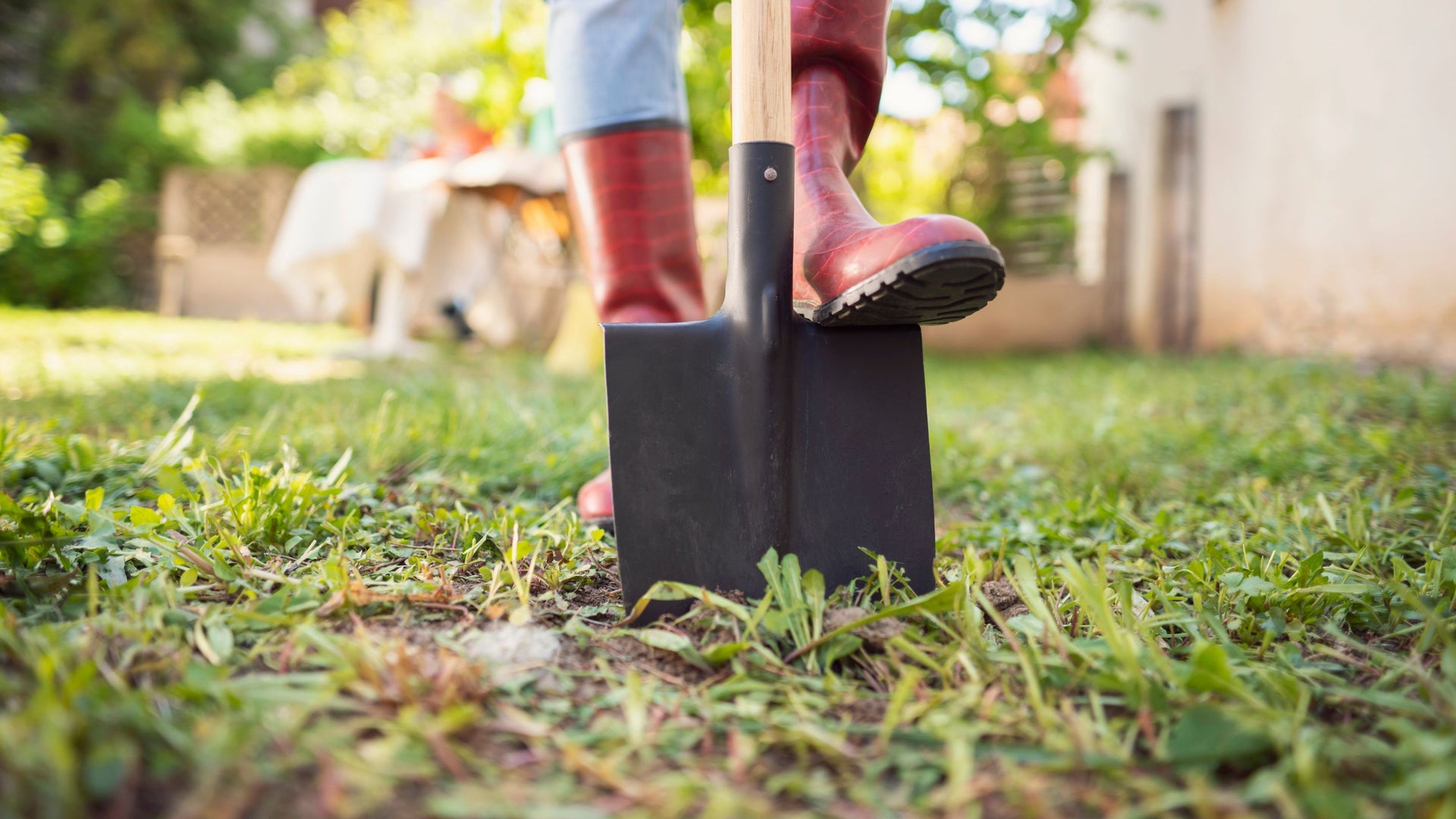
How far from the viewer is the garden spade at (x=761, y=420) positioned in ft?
2.79

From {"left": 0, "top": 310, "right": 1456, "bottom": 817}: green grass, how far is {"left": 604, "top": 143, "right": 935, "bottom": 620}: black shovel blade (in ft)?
0.17

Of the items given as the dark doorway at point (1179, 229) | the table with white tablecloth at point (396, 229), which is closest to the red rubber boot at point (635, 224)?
the table with white tablecloth at point (396, 229)

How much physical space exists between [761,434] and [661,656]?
0.76 feet

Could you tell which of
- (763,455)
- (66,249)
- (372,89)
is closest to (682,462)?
(763,455)

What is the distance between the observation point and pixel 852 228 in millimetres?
912

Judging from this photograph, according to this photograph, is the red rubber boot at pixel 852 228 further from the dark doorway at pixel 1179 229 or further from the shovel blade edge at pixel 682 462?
the dark doorway at pixel 1179 229

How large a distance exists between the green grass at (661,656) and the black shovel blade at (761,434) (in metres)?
0.05

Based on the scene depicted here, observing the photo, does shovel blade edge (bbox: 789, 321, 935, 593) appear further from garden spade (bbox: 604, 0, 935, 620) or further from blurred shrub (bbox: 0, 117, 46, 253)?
blurred shrub (bbox: 0, 117, 46, 253)

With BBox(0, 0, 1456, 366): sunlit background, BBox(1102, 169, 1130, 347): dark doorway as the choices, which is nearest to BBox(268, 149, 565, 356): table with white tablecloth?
BBox(0, 0, 1456, 366): sunlit background

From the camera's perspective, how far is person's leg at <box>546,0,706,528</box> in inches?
45.0

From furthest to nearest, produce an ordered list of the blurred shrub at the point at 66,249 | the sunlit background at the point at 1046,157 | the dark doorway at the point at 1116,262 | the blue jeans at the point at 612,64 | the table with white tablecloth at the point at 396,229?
the blurred shrub at the point at 66,249 < the dark doorway at the point at 1116,262 < the table with white tablecloth at the point at 396,229 < the sunlit background at the point at 1046,157 < the blue jeans at the point at 612,64

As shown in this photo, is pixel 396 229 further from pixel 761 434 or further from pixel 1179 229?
pixel 1179 229

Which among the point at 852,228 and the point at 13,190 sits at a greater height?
the point at 13,190

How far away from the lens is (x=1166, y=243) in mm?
4797
